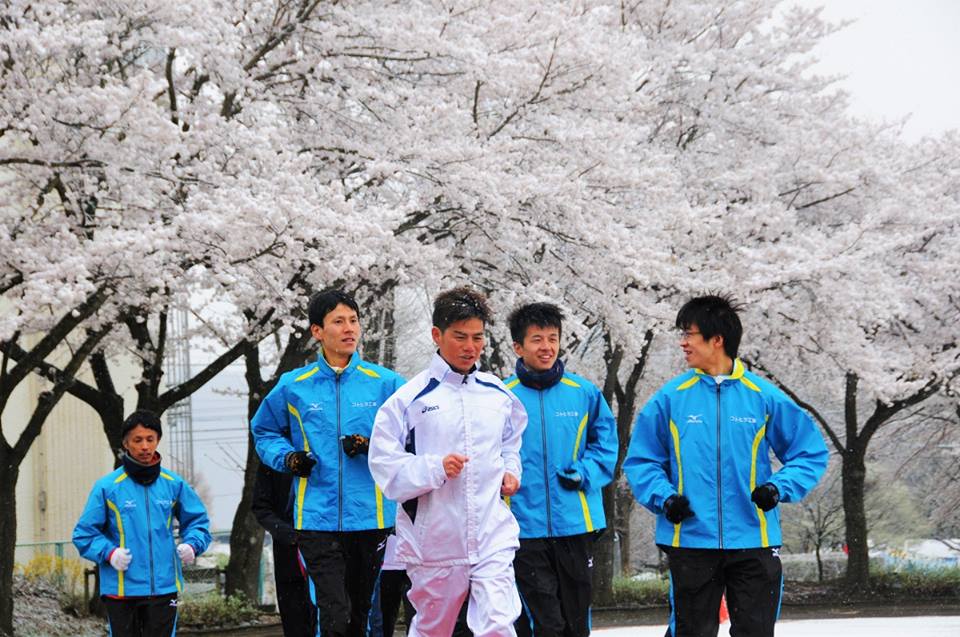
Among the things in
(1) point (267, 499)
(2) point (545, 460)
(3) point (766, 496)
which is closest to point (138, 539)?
(1) point (267, 499)

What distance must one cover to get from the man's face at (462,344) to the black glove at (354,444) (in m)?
0.84

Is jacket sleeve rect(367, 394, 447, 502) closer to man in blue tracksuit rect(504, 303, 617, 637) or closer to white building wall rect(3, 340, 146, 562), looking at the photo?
man in blue tracksuit rect(504, 303, 617, 637)

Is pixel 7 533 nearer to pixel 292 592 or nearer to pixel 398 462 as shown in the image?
pixel 292 592

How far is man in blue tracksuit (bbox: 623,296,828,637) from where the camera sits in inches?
220

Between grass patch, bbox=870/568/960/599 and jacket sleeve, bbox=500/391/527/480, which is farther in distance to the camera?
grass patch, bbox=870/568/960/599

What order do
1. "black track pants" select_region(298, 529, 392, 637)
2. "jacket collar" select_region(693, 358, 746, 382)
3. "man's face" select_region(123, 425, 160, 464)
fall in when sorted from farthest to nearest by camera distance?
"man's face" select_region(123, 425, 160, 464) < "black track pants" select_region(298, 529, 392, 637) < "jacket collar" select_region(693, 358, 746, 382)

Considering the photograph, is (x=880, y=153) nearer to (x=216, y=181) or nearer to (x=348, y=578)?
(x=216, y=181)

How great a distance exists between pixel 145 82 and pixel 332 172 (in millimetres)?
4904

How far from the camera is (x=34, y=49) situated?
9656 millimetres

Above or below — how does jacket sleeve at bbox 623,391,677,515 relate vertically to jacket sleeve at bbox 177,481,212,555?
above

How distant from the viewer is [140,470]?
736 cm

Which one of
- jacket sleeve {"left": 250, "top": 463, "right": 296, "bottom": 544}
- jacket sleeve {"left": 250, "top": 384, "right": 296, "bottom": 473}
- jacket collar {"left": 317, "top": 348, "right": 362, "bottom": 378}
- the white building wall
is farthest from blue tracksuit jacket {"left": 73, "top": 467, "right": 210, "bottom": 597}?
the white building wall

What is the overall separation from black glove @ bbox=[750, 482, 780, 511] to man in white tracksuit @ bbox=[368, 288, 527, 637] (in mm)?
1016

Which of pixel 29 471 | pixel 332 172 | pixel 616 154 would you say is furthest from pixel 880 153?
pixel 29 471
